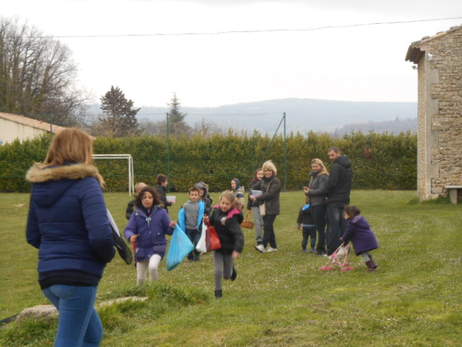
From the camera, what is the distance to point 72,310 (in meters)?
4.42

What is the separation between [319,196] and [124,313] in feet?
21.4

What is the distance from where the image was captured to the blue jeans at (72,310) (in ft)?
14.4

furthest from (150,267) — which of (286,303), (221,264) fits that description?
(286,303)

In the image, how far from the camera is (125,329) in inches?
282

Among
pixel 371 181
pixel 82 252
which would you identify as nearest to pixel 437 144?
pixel 371 181

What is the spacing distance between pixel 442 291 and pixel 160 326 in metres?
3.60

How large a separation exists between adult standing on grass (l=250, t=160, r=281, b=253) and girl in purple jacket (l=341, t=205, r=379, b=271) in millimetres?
3065

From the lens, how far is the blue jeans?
14.4 feet

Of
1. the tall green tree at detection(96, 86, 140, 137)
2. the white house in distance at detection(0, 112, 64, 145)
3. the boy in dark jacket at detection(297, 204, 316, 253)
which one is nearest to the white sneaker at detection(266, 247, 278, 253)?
the boy in dark jacket at detection(297, 204, 316, 253)

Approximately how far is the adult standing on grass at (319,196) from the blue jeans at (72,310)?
8892 mm

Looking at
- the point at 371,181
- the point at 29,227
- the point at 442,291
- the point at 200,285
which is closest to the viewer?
the point at 29,227

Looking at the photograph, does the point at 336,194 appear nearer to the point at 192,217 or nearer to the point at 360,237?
the point at 360,237

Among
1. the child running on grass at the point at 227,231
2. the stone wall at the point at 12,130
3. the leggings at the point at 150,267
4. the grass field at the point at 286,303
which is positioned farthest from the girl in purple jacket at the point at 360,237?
the stone wall at the point at 12,130

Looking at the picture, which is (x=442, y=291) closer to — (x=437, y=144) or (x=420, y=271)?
(x=420, y=271)
